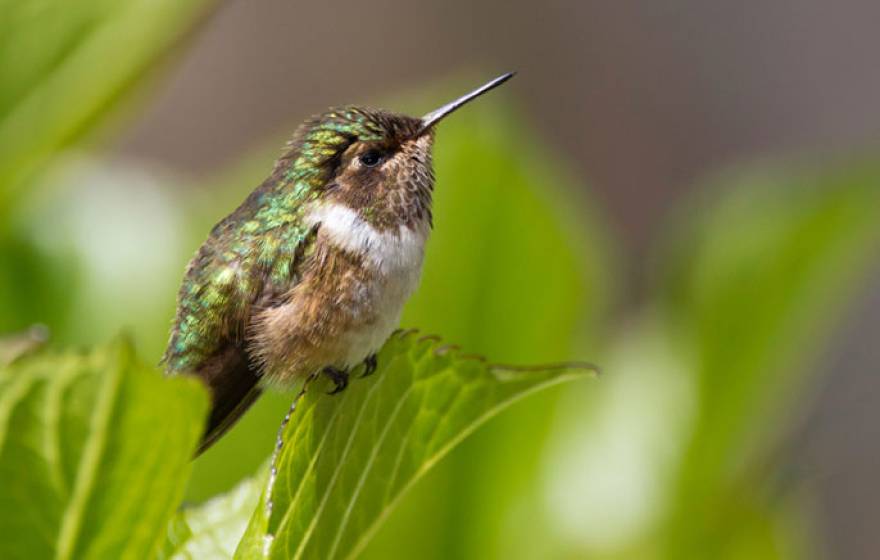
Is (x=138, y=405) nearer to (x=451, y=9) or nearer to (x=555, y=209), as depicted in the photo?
(x=555, y=209)

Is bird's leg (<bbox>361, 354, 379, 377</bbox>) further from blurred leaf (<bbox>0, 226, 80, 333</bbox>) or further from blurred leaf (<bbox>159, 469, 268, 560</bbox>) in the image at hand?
blurred leaf (<bbox>0, 226, 80, 333</bbox>)

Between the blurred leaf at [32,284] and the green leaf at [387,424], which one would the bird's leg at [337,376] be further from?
the blurred leaf at [32,284]

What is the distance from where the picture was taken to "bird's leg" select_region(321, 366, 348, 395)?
1.26 metres

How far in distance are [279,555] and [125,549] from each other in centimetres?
13

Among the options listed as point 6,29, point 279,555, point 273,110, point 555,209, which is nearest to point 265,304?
point 279,555

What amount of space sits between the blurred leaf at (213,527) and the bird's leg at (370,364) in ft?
0.50

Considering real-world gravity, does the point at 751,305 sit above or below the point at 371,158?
above

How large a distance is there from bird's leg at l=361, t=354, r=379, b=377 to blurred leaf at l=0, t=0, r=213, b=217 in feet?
2.10

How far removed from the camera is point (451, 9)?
6953mm

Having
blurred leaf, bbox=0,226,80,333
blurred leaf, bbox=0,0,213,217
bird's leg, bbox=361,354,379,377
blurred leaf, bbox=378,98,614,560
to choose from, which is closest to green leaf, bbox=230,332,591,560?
bird's leg, bbox=361,354,379,377

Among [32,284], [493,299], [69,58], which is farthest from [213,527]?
[493,299]

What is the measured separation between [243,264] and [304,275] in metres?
0.07

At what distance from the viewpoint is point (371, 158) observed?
152 centimetres

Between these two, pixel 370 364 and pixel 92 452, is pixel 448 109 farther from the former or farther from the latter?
pixel 92 452
